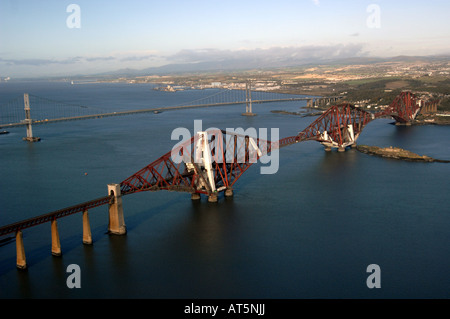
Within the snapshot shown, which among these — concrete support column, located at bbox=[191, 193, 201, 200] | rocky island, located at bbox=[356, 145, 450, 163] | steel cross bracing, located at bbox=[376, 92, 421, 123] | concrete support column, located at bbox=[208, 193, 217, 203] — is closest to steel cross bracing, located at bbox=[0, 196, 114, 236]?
concrete support column, located at bbox=[191, 193, 201, 200]

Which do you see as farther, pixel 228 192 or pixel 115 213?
pixel 228 192

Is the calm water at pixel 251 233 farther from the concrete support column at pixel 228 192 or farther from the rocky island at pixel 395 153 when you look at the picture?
the rocky island at pixel 395 153

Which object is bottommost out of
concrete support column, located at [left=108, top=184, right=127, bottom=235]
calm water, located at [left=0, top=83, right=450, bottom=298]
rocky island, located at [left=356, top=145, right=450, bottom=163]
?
calm water, located at [left=0, top=83, right=450, bottom=298]

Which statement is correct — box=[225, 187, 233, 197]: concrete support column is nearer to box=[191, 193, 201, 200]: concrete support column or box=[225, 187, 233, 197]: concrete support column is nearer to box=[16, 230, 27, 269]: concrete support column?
box=[191, 193, 201, 200]: concrete support column

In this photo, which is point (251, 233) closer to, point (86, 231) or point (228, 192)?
point (228, 192)

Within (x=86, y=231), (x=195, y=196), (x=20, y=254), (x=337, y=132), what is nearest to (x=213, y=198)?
(x=195, y=196)

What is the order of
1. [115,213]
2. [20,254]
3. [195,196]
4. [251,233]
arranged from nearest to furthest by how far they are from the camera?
[20,254]
[115,213]
[251,233]
[195,196]
